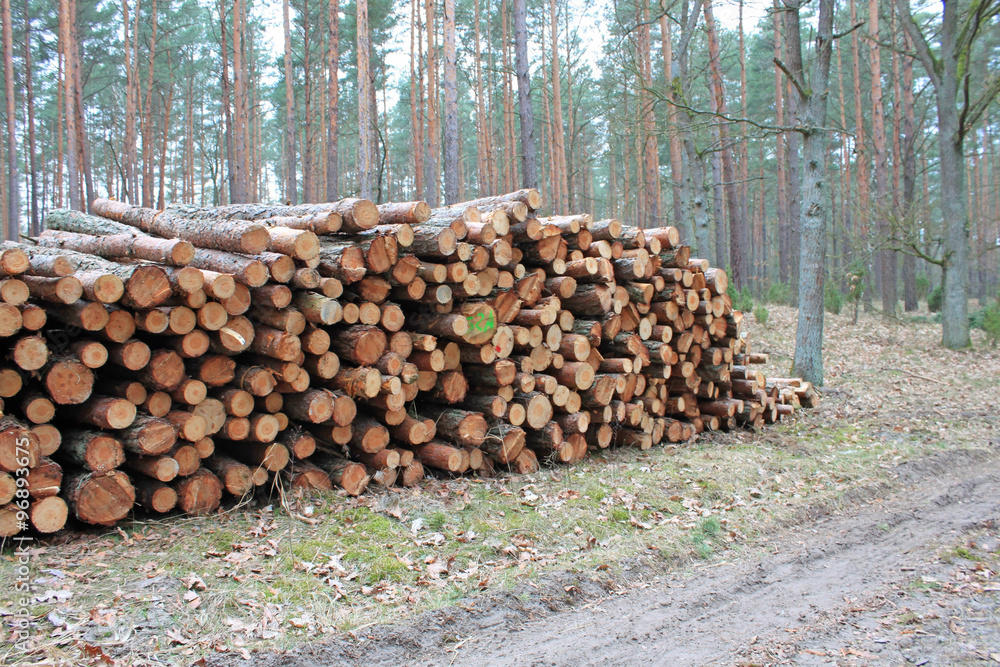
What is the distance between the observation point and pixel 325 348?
529 cm

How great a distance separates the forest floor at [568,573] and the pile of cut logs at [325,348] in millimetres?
371

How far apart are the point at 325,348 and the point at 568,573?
2563 mm

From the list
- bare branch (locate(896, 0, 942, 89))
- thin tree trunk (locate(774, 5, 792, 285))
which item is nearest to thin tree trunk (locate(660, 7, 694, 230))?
thin tree trunk (locate(774, 5, 792, 285))

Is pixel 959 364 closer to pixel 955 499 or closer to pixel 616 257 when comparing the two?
pixel 955 499

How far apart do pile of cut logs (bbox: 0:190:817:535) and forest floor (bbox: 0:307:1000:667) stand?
0.37 m

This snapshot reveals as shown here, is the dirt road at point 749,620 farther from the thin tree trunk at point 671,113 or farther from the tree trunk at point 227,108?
the tree trunk at point 227,108

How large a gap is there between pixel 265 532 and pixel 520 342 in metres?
2.86

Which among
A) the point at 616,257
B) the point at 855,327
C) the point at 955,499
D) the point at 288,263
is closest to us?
the point at 288,263

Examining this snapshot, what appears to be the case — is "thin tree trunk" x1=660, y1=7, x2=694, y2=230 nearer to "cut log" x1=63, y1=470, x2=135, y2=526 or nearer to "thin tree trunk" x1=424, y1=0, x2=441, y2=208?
"thin tree trunk" x1=424, y1=0, x2=441, y2=208

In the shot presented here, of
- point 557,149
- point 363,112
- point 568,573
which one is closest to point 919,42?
point 557,149

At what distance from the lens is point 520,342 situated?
6363 millimetres

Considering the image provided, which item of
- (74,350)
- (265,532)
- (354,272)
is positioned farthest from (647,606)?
(74,350)

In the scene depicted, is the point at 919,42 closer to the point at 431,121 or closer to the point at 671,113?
the point at 671,113

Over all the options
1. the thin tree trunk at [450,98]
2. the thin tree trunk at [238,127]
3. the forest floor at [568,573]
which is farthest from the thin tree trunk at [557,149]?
the forest floor at [568,573]
